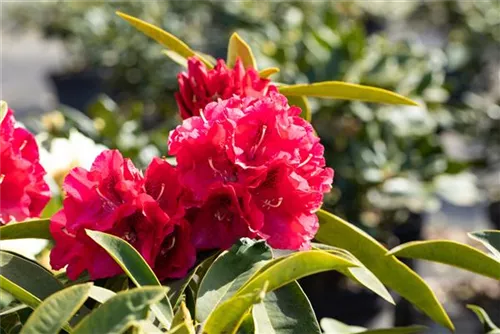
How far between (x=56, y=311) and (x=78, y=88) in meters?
5.64

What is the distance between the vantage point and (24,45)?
1074cm

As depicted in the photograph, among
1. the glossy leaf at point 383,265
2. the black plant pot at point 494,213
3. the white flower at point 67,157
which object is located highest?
the glossy leaf at point 383,265

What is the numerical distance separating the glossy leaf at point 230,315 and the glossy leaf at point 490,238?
29 centimetres

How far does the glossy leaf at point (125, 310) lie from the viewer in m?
0.69

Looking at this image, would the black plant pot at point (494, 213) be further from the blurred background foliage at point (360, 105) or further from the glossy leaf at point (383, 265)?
the glossy leaf at point (383, 265)

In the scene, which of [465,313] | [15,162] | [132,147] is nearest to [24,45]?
[465,313]

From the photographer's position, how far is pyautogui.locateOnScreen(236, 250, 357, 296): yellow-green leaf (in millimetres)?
803

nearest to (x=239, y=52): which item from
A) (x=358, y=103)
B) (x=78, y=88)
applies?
(x=358, y=103)

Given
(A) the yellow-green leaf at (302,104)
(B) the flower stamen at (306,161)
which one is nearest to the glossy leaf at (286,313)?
(B) the flower stamen at (306,161)

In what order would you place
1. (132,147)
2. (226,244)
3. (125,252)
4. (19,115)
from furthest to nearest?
(19,115)
(132,147)
(226,244)
(125,252)

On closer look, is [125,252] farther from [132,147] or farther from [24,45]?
[24,45]

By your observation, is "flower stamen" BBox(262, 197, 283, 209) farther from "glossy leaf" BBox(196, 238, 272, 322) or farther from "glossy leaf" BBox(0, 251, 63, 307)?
"glossy leaf" BBox(0, 251, 63, 307)

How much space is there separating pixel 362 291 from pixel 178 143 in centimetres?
219

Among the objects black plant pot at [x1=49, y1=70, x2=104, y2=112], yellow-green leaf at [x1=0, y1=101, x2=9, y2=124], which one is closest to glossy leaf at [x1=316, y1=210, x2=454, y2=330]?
yellow-green leaf at [x1=0, y1=101, x2=9, y2=124]
